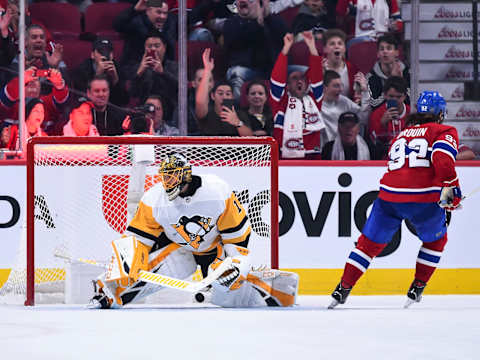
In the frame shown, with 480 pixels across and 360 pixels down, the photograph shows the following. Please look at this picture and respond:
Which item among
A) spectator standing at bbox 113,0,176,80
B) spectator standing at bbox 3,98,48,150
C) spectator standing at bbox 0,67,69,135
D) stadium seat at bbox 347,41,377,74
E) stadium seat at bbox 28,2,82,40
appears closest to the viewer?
spectator standing at bbox 3,98,48,150

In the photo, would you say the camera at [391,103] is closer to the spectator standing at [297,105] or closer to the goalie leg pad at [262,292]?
the spectator standing at [297,105]

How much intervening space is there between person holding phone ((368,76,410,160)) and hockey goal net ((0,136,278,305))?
4.32 feet

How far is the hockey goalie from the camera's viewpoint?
418 centimetres

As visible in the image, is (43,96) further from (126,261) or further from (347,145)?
(126,261)

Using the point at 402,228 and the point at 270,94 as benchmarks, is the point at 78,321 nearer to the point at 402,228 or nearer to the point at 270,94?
the point at 402,228

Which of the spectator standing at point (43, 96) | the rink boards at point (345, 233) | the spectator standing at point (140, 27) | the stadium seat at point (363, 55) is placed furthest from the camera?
the stadium seat at point (363, 55)

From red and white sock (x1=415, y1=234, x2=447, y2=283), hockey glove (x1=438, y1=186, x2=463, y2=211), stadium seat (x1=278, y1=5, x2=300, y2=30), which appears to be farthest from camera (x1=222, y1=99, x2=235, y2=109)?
hockey glove (x1=438, y1=186, x2=463, y2=211)

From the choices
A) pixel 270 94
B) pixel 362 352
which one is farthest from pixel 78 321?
pixel 270 94

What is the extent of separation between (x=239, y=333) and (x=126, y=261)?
1222mm

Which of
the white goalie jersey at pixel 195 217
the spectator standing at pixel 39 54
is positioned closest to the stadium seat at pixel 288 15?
the spectator standing at pixel 39 54

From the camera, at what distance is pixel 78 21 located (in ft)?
21.5

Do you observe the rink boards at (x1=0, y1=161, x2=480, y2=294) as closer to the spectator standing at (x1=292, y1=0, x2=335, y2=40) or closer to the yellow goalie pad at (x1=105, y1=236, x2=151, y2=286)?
the spectator standing at (x1=292, y1=0, x2=335, y2=40)

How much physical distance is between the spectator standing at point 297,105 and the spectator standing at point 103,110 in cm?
101

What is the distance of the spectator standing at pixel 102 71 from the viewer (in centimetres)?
606
